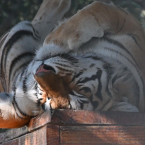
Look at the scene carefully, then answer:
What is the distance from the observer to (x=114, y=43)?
43.2 inches

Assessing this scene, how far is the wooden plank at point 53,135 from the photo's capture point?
739 mm

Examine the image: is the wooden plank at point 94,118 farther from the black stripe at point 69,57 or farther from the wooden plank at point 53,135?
the black stripe at point 69,57

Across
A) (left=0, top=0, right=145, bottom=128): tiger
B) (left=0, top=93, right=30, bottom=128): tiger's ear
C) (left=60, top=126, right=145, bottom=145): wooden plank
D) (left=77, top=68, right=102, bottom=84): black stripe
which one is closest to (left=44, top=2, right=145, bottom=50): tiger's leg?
(left=0, top=0, right=145, bottom=128): tiger

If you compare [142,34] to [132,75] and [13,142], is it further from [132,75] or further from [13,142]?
[13,142]

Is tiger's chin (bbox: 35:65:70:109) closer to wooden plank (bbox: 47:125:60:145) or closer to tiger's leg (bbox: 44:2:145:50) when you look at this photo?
wooden plank (bbox: 47:125:60:145)

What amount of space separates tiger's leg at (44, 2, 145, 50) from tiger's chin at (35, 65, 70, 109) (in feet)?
0.78

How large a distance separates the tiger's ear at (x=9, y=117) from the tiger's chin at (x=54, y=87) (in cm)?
15

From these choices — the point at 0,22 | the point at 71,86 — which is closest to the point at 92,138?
the point at 71,86

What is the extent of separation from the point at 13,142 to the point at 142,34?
0.61 meters

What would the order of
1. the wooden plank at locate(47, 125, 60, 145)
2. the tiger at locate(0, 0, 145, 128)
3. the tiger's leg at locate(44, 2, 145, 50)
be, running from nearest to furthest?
the wooden plank at locate(47, 125, 60, 145)
the tiger at locate(0, 0, 145, 128)
the tiger's leg at locate(44, 2, 145, 50)

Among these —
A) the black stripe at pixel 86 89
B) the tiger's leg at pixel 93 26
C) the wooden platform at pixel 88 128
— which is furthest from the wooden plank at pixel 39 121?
the tiger's leg at pixel 93 26

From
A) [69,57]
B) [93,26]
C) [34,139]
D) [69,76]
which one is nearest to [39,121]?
[34,139]

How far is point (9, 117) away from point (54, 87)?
0.83 feet

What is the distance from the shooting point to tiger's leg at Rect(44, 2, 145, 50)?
3.54 ft
